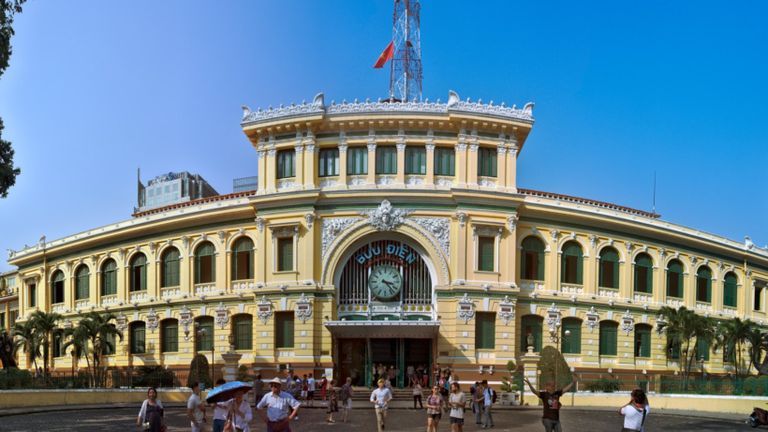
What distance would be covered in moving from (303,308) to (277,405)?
28.6 meters

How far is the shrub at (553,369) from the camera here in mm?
39906

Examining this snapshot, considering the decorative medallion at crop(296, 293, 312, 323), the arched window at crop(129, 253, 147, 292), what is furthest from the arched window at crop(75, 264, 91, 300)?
the decorative medallion at crop(296, 293, 312, 323)

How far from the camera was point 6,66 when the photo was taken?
76.3 ft

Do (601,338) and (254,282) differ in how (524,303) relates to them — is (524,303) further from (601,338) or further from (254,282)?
(254,282)

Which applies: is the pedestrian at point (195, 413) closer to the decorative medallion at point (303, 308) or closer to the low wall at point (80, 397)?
the low wall at point (80, 397)

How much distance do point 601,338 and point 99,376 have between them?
27281 millimetres

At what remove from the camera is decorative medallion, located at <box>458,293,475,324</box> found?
43.8 metres

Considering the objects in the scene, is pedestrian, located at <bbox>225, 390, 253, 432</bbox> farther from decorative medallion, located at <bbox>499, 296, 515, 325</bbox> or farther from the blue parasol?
decorative medallion, located at <bbox>499, 296, 515, 325</bbox>

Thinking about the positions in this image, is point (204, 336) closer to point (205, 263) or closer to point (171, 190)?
point (205, 263)

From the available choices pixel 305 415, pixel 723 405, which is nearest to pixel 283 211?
pixel 305 415

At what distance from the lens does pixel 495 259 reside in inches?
1772

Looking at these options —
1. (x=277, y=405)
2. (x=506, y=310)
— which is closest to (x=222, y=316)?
(x=506, y=310)

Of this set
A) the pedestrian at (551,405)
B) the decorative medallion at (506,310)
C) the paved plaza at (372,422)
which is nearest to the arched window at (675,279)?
the decorative medallion at (506,310)

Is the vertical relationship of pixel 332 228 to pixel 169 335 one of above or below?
above
